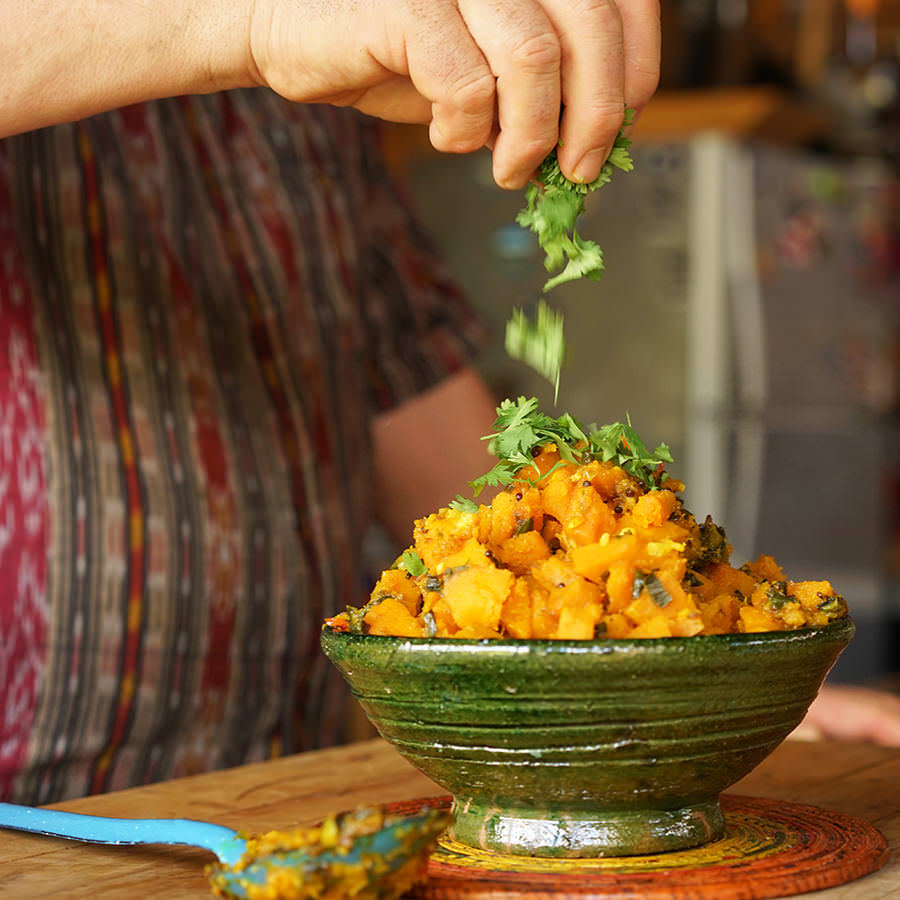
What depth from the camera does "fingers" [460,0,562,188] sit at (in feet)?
3.20

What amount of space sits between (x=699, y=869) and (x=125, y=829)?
1.28ft

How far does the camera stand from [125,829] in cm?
97

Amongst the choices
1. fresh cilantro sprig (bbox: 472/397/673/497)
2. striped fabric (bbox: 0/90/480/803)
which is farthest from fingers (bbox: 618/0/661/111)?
striped fabric (bbox: 0/90/480/803)

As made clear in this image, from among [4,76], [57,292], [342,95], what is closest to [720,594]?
[342,95]

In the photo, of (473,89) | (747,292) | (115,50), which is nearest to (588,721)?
(473,89)

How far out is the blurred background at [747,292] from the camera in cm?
386

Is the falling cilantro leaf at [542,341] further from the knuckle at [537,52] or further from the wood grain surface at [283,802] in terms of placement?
the wood grain surface at [283,802]

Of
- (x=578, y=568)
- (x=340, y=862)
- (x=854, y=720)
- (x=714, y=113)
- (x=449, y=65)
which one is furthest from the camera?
(x=714, y=113)

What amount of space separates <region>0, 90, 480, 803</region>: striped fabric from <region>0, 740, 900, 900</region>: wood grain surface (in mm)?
252

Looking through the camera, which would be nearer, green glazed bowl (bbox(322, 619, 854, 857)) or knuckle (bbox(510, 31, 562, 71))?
green glazed bowl (bbox(322, 619, 854, 857))

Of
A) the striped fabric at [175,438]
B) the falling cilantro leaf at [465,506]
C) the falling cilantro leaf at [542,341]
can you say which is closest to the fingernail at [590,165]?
the falling cilantro leaf at [542,341]

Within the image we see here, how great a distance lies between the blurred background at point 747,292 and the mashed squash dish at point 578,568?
2.78 m

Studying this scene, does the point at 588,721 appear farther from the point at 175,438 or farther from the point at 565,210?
Result: the point at 175,438

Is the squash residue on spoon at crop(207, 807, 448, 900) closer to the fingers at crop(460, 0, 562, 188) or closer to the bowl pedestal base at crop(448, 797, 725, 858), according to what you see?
the bowl pedestal base at crop(448, 797, 725, 858)
